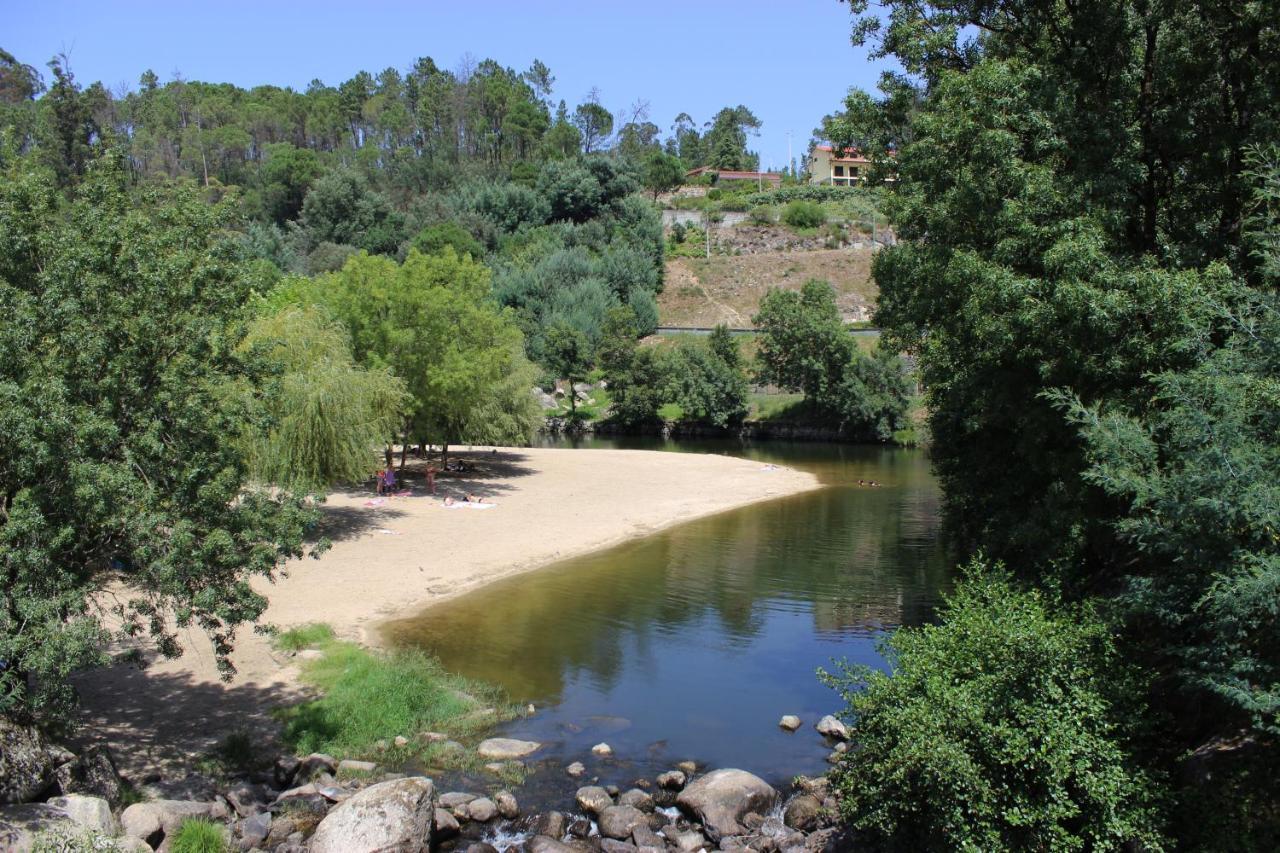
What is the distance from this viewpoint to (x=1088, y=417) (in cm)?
1303

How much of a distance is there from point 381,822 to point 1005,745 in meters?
8.15

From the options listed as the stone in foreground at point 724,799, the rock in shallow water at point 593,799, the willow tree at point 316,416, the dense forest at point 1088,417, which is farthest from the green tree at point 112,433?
the willow tree at point 316,416

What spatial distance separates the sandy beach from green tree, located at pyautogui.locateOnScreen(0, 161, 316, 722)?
2.86 meters

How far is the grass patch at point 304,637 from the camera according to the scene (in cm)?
2091

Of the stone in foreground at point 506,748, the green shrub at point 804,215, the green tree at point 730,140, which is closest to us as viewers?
the stone in foreground at point 506,748

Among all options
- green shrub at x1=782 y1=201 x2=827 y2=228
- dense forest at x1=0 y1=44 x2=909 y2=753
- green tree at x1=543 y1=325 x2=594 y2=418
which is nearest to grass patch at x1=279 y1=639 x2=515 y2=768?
dense forest at x1=0 y1=44 x2=909 y2=753

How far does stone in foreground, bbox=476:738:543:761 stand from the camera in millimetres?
16766

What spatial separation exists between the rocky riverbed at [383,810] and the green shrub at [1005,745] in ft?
5.94

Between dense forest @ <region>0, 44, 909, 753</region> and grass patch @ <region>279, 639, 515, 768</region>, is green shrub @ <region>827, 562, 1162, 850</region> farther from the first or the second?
dense forest @ <region>0, 44, 909, 753</region>

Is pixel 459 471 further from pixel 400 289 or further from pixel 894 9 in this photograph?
pixel 894 9

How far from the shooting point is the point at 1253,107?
54.4ft

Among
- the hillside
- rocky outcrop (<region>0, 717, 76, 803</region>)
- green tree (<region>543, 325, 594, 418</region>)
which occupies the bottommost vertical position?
rocky outcrop (<region>0, 717, 76, 803</region>)

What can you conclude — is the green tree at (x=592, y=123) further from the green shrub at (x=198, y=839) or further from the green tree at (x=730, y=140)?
the green shrub at (x=198, y=839)

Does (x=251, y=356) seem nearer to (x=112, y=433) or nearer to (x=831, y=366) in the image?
(x=112, y=433)
